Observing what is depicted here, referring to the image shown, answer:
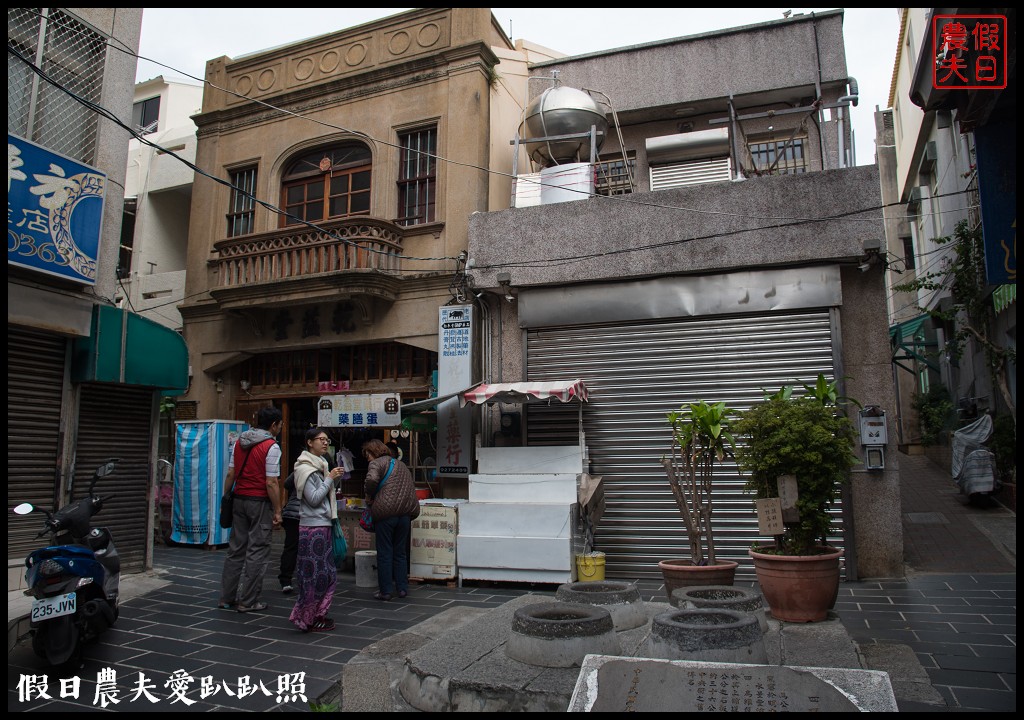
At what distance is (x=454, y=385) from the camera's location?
1105 cm

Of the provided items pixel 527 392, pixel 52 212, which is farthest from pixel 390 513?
pixel 52 212

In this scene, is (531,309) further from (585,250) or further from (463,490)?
(463,490)

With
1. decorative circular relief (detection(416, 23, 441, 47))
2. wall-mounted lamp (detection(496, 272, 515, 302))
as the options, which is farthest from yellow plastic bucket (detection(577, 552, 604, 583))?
decorative circular relief (detection(416, 23, 441, 47))

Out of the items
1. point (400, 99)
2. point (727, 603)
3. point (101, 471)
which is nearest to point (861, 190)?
point (727, 603)

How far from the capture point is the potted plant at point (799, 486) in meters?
5.96

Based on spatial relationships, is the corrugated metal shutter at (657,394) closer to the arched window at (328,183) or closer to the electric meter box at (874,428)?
the electric meter box at (874,428)

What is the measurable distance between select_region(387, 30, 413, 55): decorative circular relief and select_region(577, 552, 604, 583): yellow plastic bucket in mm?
10029

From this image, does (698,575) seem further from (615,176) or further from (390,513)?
(615,176)

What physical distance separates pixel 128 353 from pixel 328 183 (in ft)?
19.7

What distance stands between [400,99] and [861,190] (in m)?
8.16

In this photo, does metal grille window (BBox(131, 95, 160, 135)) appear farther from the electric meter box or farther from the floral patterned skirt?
the electric meter box

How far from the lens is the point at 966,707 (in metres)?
4.36

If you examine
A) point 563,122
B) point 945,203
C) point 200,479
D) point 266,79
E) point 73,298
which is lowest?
point 200,479

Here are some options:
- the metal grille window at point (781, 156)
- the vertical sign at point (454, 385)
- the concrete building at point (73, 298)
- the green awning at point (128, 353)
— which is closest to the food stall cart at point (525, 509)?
the vertical sign at point (454, 385)
